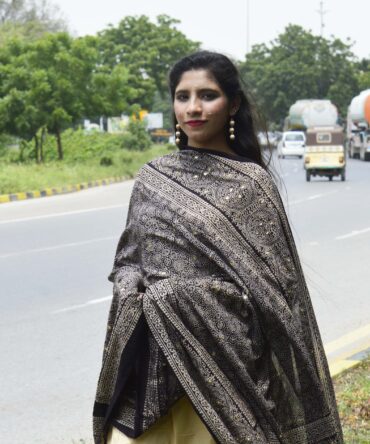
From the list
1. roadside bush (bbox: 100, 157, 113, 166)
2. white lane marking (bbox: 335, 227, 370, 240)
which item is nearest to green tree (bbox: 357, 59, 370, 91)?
roadside bush (bbox: 100, 157, 113, 166)

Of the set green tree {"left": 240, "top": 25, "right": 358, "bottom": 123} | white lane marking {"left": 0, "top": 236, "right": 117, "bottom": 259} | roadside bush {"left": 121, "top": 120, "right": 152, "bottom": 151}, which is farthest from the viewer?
green tree {"left": 240, "top": 25, "right": 358, "bottom": 123}

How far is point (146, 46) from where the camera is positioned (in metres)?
64.4

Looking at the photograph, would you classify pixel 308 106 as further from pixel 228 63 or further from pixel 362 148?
pixel 228 63

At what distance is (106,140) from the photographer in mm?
41906

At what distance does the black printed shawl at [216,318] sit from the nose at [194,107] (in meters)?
0.11

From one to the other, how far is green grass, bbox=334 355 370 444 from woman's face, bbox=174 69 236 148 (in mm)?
1878

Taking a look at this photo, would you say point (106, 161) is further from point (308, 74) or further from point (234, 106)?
point (308, 74)

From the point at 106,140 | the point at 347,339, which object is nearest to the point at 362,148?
the point at 106,140

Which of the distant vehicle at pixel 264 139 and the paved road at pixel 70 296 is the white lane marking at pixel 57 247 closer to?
the paved road at pixel 70 296

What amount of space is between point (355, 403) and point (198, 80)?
7.89ft

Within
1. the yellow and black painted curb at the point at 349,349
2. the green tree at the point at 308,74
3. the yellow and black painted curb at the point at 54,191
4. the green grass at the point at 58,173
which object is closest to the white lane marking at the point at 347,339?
the yellow and black painted curb at the point at 349,349

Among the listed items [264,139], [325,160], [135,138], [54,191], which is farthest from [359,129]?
[264,139]

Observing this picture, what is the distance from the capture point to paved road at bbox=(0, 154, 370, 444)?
5539mm

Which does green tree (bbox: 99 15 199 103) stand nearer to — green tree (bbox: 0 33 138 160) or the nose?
green tree (bbox: 0 33 138 160)
